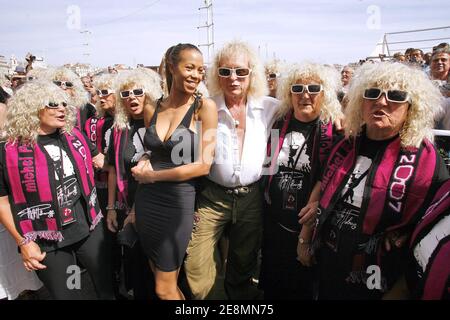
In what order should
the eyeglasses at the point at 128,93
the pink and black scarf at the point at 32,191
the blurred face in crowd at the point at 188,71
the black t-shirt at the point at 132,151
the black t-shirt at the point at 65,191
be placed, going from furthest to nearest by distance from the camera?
the eyeglasses at the point at 128,93, the black t-shirt at the point at 132,151, the black t-shirt at the point at 65,191, the pink and black scarf at the point at 32,191, the blurred face in crowd at the point at 188,71

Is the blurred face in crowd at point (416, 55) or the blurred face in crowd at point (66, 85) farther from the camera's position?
the blurred face in crowd at point (416, 55)

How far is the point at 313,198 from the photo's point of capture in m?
2.12

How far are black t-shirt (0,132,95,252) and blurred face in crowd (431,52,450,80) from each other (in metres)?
5.07

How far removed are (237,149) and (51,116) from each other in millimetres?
1392

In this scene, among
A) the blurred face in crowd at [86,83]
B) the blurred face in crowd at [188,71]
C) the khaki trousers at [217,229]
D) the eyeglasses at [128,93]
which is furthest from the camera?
the blurred face in crowd at [86,83]

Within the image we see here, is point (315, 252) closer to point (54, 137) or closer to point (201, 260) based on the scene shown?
point (201, 260)

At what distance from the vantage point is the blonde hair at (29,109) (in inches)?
81.9

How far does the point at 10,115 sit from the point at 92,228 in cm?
100

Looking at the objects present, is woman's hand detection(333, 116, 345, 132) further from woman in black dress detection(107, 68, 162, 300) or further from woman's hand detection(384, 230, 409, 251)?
woman in black dress detection(107, 68, 162, 300)

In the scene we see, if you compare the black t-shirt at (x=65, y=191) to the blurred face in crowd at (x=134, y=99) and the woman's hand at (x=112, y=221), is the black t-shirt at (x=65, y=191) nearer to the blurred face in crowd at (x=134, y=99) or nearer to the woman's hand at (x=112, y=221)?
the woman's hand at (x=112, y=221)

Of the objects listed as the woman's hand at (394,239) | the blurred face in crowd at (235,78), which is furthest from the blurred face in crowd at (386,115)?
the blurred face in crowd at (235,78)

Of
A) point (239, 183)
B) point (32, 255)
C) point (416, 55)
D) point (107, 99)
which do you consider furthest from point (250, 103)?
point (416, 55)

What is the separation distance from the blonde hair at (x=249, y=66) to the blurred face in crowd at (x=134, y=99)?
0.69 meters
